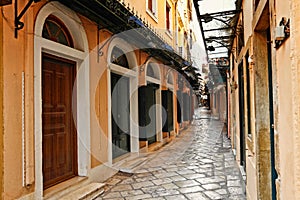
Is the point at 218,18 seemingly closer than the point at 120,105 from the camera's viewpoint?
Yes

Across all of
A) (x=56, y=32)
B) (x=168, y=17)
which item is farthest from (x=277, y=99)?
(x=168, y=17)

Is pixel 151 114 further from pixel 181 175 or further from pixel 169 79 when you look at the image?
pixel 181 175

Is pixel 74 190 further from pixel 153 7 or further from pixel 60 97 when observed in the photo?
pixel 153 7

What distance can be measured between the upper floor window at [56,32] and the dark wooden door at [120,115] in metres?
2.46

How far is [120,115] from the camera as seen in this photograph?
916 centimetres

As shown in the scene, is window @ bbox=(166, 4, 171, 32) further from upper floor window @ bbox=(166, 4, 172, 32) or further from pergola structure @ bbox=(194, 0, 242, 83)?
pergola structure @ bbox=(194, 0, 242, 83)

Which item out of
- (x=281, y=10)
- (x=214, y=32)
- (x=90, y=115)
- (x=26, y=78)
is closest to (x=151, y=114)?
(x=214, y=32)

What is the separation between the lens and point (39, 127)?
4750mm

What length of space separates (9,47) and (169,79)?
1187 cm

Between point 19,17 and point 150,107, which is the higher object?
point 19,17

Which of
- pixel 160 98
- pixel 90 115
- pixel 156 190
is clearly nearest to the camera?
pixel 156 190

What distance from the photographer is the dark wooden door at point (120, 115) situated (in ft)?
28.1

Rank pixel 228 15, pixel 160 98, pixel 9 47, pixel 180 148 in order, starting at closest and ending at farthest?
pixel 9 47
pixel 228 15
pixel 180 148
pixel 160 98

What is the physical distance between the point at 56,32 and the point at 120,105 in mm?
3875
